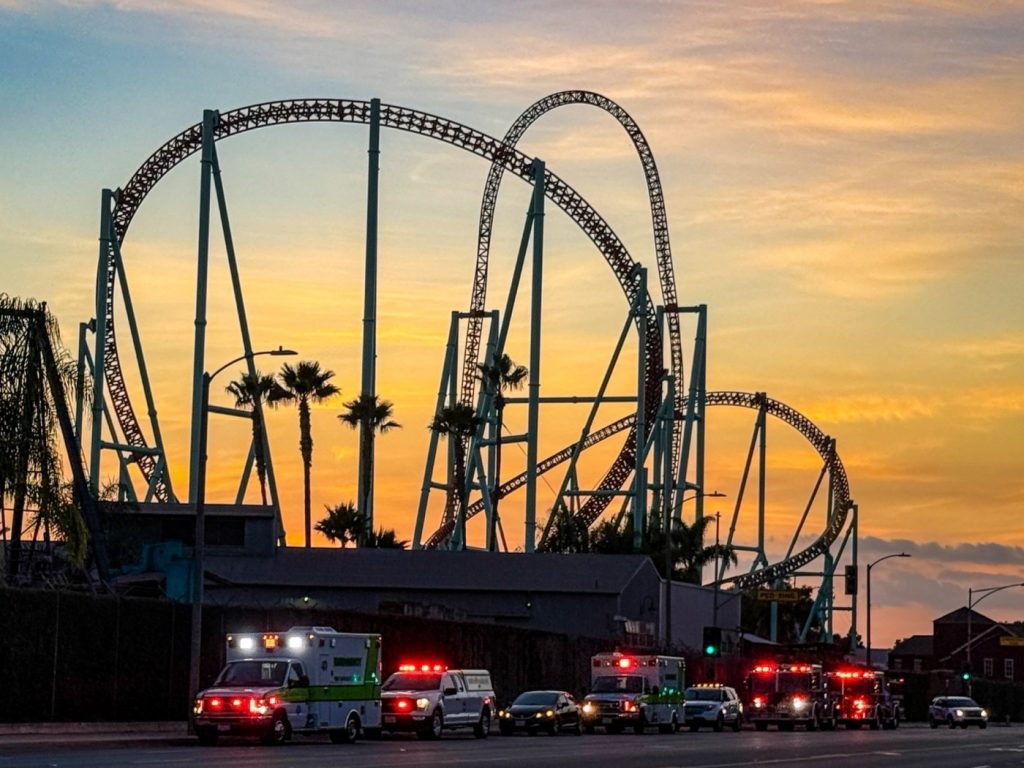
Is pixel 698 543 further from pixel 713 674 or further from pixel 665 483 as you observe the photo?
pixel 713 674

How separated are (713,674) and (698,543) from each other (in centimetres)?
2986

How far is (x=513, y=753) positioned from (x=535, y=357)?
122 ft

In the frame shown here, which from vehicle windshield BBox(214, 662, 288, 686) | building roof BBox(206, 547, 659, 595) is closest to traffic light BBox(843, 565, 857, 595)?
building roof BBox(206, 547, 659, 595)

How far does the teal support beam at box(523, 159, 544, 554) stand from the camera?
70.9 metres

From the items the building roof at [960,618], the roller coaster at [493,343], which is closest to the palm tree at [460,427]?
the roller coaster at [493,343]

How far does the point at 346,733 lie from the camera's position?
4034cm

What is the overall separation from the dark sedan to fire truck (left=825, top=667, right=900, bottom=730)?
17337 mm

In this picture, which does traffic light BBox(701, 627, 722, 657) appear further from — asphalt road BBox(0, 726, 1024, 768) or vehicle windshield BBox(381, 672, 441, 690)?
vehicle windshield BBox(381, 672, 441, 690)

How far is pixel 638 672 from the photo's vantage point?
53.7 metres

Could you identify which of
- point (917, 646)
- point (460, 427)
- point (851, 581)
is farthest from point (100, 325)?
point (917, 646)

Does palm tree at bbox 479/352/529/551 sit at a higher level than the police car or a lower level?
higher

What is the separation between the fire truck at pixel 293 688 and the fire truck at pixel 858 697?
87.8 ft

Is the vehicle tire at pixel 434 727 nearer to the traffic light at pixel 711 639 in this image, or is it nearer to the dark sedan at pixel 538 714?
the dark sedan at pixel 538 714

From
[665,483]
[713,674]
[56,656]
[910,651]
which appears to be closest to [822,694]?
[713,674]
